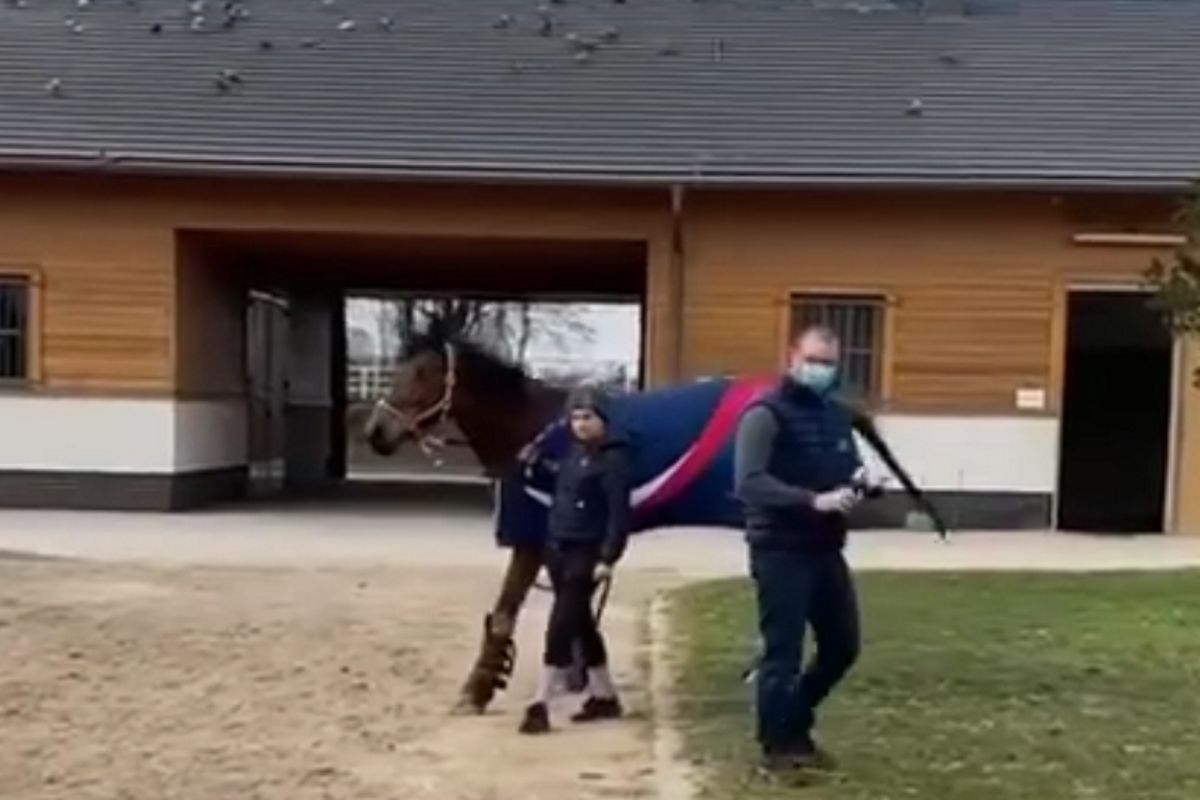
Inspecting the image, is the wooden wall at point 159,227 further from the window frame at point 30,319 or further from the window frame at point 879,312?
the window frame at point 879,312

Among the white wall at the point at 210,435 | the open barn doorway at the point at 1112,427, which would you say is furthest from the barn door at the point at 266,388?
the open barn doorway at the point at 1112,427

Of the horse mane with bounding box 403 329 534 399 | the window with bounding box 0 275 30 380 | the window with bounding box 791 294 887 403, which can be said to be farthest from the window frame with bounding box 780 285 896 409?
the horse mane with bounding box 403 329 534 399

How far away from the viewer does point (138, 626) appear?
41.2 ft

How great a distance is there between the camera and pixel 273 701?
9883mm

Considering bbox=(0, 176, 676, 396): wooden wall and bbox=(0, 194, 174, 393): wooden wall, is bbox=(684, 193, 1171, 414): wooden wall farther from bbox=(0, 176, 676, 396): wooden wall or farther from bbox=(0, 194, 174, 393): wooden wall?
bbox=(0, 194, 174, 393): wooden wall

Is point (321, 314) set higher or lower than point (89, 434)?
higher

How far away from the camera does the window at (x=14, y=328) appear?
2309cm

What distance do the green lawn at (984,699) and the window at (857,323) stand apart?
779 cm

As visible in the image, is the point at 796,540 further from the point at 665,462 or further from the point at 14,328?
the point at 14,328

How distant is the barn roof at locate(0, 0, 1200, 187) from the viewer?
22750 millimetres

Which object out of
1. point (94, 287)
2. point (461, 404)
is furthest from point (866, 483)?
point (94, 287)

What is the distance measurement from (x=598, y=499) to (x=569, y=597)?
0.48 metres

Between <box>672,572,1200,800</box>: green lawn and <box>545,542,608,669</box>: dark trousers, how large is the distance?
0.60 metres

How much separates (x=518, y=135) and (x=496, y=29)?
3.46 meters
